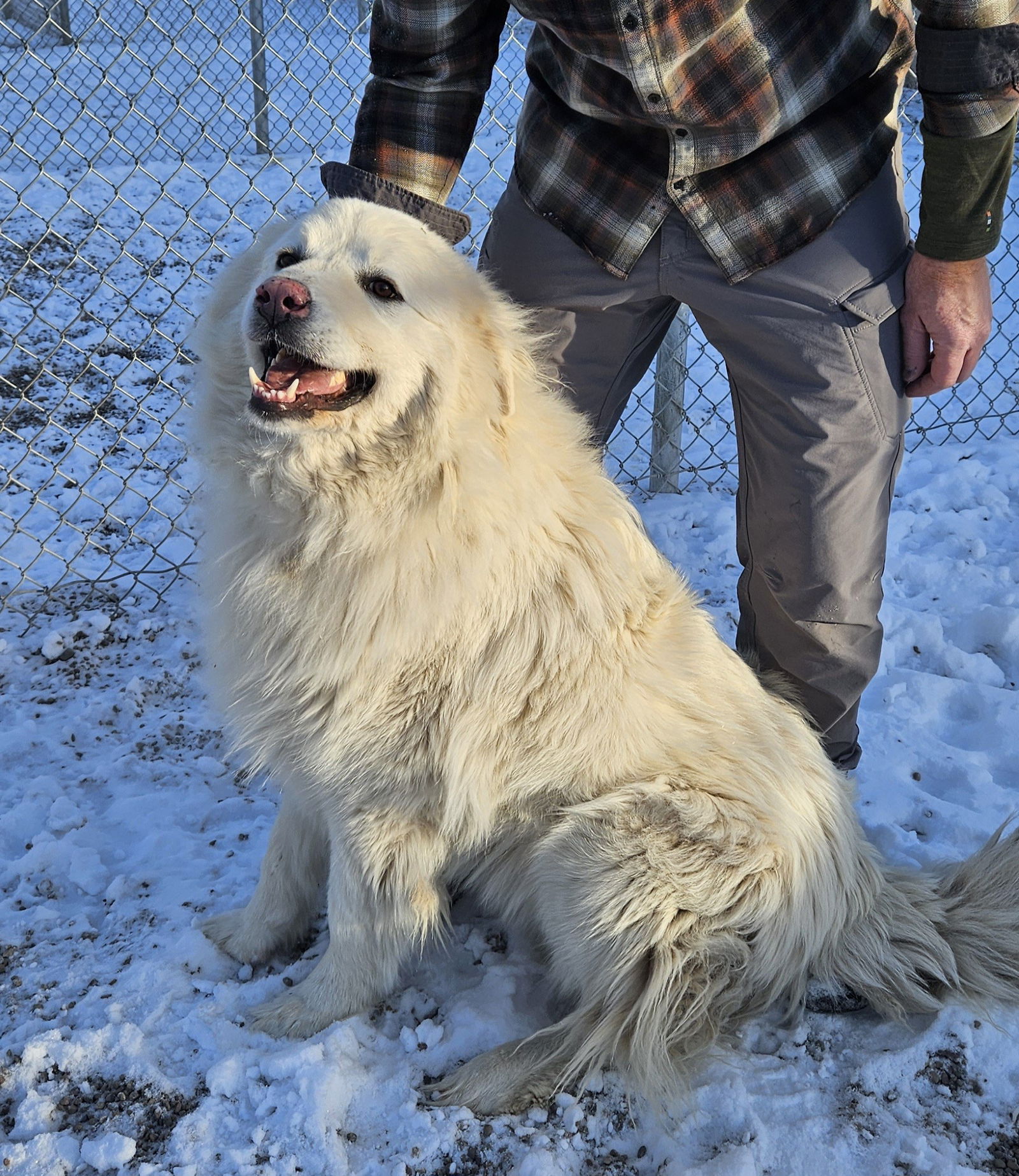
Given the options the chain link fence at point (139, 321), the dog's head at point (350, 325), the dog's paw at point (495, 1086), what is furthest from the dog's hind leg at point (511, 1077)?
the chain link fence at point (139, 321)

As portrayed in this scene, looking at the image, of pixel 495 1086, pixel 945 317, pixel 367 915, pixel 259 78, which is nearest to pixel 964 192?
pixel 945 317

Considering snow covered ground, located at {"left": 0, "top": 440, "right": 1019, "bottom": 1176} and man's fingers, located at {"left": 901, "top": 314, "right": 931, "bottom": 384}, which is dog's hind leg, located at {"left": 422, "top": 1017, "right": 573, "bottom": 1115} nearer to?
snow covered ground, located at {"left": 0, "top": 440, "right": 1019, "bottom": 1176}

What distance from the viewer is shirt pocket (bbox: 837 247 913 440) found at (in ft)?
6.33

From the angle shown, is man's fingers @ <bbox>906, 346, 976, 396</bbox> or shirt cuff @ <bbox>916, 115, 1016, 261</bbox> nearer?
shirt cuff @ <bbox>916, 115, 1016, 261</bbox>

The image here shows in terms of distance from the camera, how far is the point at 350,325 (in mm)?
1697

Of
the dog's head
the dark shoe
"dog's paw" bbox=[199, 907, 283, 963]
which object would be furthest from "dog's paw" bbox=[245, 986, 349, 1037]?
the dog's head

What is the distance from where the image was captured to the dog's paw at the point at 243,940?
216 centimetres

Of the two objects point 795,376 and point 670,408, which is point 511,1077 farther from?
point 670,408

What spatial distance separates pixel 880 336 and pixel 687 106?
61cm

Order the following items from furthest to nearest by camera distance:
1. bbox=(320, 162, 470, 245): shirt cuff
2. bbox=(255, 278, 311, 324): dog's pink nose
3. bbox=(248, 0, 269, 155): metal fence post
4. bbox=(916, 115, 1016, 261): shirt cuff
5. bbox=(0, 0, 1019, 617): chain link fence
→ bbox=(248, 0, 269, 155): metal fence post
bbox=(0, 0, 1019, 617): chain link fence
bbox=(320, 162, 470, 245): shirt cuff
bbox=(916, 115, 1016, 261): shirt cuff
bbox=(255, 278, 311, 324): dog's pink nose

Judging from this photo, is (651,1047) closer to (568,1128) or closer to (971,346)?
(568,1128)

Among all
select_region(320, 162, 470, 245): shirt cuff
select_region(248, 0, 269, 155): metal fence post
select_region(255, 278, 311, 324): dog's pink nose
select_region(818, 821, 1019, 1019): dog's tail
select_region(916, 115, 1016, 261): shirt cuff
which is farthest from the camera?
select_region(248, 0, 269, 155): metal fence post

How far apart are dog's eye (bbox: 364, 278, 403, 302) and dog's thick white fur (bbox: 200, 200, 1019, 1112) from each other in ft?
0.04

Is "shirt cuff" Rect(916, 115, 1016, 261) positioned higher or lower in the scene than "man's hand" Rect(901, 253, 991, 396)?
higher
